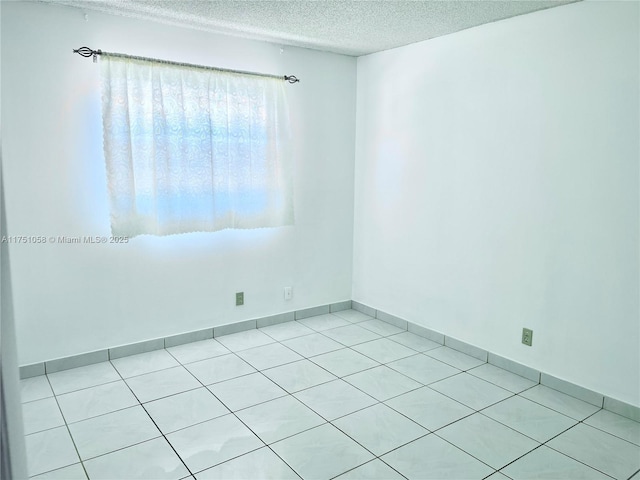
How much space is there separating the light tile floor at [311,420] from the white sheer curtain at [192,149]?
3.19 feet

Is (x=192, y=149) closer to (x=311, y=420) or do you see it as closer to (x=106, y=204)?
A: (x=106, y=204)

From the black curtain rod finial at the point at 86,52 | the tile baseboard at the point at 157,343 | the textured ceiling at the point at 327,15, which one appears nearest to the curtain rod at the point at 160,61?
the black curtain rod finial at the point at 86,52

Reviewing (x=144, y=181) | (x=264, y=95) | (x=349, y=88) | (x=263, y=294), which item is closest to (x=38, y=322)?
(x=144, y=181)

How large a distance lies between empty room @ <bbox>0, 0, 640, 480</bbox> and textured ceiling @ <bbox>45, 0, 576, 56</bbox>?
25 mm

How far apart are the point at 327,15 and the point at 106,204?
1.77 metres

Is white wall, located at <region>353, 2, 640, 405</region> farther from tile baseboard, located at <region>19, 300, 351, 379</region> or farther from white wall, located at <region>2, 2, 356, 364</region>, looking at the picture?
tile baseboard, located at <region>19, 300, 351, 379</region>

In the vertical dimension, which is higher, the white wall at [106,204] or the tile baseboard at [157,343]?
the white wall at [106,204]

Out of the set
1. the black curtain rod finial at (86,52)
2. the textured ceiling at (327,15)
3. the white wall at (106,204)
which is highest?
the textured ceiling at (327,15)

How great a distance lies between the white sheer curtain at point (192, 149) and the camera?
291 cm

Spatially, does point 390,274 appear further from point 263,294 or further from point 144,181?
point 144,181

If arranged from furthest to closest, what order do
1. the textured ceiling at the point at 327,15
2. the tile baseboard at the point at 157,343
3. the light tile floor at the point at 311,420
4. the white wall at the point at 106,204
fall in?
the tile baseboard at the point at 157,343 → the white wall at the point at 106,204 → the textured ceiling at the point at 327,15 → the light tile floor at the point at 311,420

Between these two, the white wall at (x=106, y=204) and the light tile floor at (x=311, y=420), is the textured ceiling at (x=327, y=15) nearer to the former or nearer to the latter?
the white wall at (x=106, y=204)

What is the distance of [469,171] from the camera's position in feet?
10.4

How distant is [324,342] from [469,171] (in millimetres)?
1587
